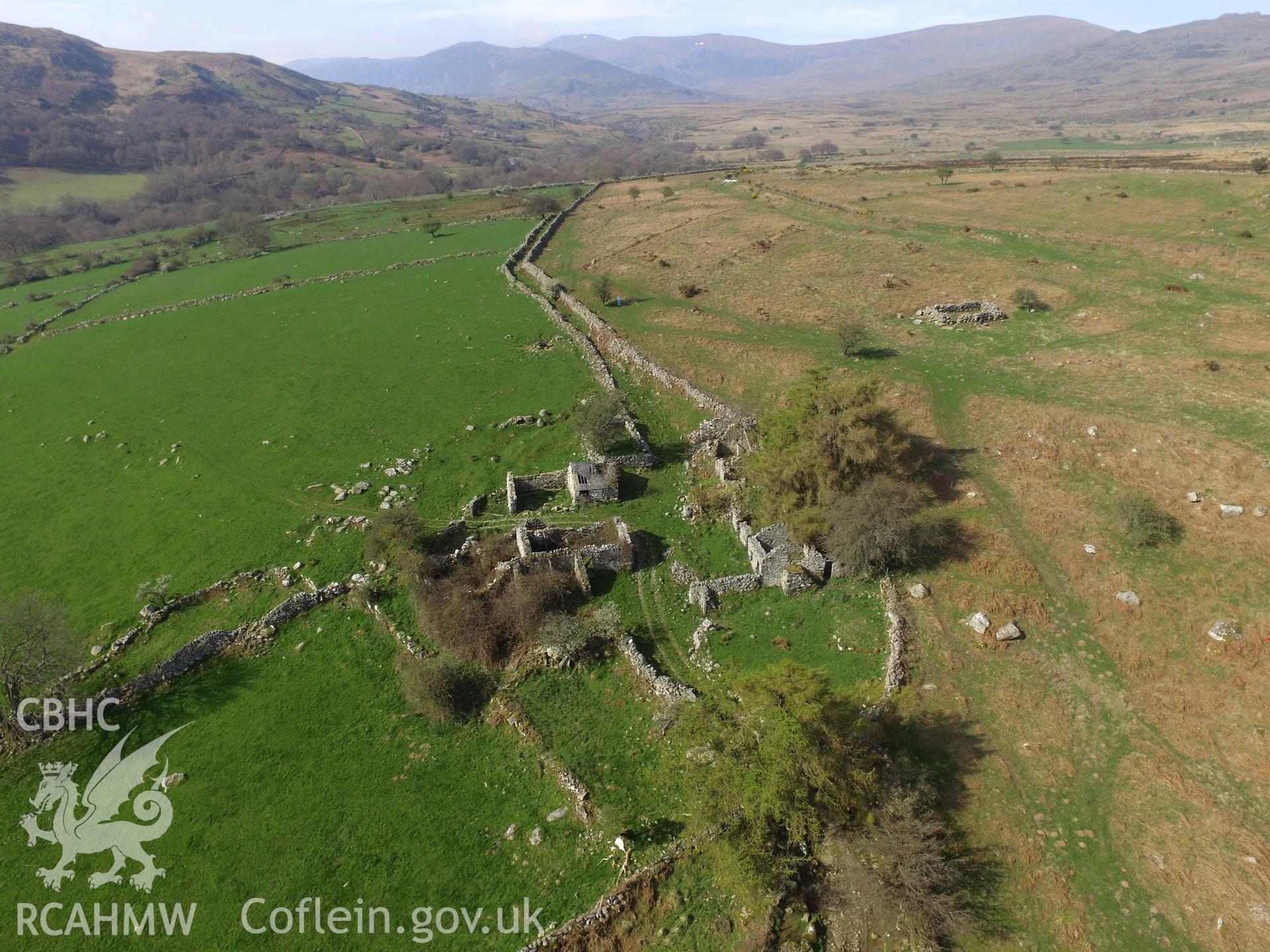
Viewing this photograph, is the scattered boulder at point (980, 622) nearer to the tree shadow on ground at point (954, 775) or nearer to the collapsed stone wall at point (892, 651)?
the collapsed stone wall at point (892, 651)

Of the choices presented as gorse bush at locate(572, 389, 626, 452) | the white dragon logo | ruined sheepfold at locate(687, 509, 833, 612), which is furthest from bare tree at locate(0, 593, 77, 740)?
ruined sheepfold at locate(687, 509, 833, 612)

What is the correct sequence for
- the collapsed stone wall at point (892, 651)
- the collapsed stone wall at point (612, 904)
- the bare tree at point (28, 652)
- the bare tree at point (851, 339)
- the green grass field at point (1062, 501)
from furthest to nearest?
the bare tree at point (851, 339), the bare tree at point (28, 652), the collapsed stone wall at point (892, 651), the green grass field at point (1062, 501), the collapsed stone wall at point (612, 904)

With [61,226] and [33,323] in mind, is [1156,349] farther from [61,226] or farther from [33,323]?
[61,226]

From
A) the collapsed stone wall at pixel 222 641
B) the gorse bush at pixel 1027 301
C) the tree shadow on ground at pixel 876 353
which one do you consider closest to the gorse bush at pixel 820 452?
the tree shadow on ground at pixel 876 353

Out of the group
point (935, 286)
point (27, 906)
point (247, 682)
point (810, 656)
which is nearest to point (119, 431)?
point (247, 682)

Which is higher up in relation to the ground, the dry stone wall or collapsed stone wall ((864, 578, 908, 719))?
the dry stone wall

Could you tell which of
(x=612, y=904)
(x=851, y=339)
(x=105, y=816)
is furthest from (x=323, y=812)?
(x=851, y=339)
